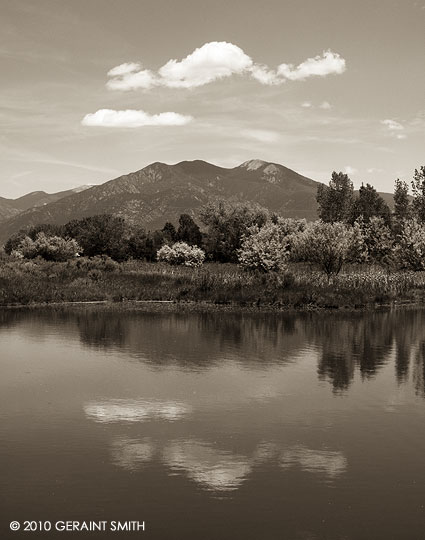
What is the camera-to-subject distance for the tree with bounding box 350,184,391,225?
98688 mm

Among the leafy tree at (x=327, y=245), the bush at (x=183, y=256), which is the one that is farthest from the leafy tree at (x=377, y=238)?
the leafy tree at (x=327, y=245)

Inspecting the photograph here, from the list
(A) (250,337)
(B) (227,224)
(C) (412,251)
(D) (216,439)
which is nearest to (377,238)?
(B) (227,224)

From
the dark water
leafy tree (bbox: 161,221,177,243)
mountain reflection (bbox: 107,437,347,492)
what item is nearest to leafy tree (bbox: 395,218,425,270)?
the dark water

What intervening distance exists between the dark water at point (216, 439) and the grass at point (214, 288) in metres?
18.0

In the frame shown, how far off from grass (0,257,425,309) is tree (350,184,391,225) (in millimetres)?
44974

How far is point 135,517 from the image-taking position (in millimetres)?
10484

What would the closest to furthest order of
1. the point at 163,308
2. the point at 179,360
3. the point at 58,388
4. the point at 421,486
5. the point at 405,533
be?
the point at 405,533 < the point at 421,486 < the point at 58,388 < the point at 179,360 < the point at 163,308

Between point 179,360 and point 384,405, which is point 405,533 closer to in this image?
point 384,405

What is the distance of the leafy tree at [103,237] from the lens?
11594 cm

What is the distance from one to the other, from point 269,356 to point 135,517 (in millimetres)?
15377

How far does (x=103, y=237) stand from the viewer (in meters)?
117

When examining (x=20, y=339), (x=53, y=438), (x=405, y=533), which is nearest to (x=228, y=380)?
(x=53, y=438)

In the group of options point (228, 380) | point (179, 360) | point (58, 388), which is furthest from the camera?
point (179, 360)

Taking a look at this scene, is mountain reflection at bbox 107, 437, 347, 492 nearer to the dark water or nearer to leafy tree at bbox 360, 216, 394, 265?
the dark water
